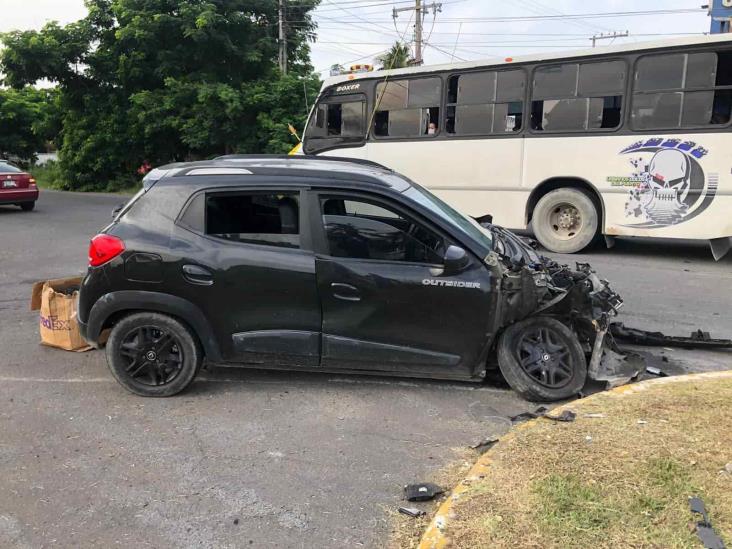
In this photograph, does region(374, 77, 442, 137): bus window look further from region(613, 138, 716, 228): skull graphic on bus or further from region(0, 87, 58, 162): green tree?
region(0, 87, 58, 162): green tree

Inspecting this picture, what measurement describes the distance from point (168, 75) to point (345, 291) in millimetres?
20783

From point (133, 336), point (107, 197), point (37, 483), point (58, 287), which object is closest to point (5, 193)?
point (107, 197)

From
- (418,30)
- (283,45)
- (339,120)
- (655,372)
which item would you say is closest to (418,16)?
(418,30)

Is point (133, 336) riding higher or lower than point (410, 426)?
higher

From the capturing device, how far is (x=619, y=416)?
381 centimetres

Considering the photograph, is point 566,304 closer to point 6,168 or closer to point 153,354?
point 153,354

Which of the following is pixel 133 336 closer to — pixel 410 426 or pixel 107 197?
pixel 410 426

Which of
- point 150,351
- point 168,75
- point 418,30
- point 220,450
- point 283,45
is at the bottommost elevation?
point 220,450

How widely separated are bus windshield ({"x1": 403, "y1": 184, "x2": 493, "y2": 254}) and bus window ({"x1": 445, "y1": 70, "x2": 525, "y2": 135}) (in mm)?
6518

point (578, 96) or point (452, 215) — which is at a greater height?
point (578, 96)

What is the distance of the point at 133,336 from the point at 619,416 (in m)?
3.33

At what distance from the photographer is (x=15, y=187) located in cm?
1592

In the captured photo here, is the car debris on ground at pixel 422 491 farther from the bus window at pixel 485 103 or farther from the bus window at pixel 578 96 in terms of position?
the bus window at pixel 485 103

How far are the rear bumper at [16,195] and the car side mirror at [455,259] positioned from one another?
15.3 m
